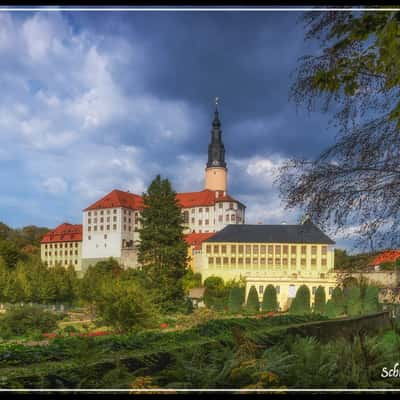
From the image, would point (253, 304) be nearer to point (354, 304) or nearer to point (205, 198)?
point (354, 304)

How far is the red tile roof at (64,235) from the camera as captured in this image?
8925 centimetres

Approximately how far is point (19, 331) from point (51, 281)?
84.4 feet

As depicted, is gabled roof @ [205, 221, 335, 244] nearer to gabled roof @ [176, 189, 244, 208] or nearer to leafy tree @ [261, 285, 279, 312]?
gabled roof @ [176, 189, 244, 208]

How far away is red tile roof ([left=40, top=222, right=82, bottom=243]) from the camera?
89.2 meters

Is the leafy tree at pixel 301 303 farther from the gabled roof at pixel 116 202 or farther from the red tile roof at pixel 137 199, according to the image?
the gabled roof at pixel 116 202

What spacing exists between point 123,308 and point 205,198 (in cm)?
7325

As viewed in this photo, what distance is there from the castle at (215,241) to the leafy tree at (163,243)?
23.1 metres

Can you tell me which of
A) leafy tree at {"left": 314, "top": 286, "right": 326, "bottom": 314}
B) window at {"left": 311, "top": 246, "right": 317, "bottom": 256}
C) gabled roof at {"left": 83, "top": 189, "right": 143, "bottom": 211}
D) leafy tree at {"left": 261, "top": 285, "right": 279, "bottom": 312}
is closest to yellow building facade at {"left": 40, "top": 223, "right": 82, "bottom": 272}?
Answer: gabled roof at {"left": 83, "top": 189, "right": 143, "bottom": 211}

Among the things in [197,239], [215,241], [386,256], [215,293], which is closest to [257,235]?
[215,241]

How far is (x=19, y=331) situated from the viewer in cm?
2366

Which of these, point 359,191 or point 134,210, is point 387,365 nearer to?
point 359,191

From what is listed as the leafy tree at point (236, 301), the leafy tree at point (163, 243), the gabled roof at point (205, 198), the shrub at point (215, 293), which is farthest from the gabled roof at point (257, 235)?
the leafy tree at point (163, 243)

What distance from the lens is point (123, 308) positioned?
17641 millimetres

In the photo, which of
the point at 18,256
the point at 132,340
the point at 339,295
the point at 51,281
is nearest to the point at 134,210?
the point at 18,256
